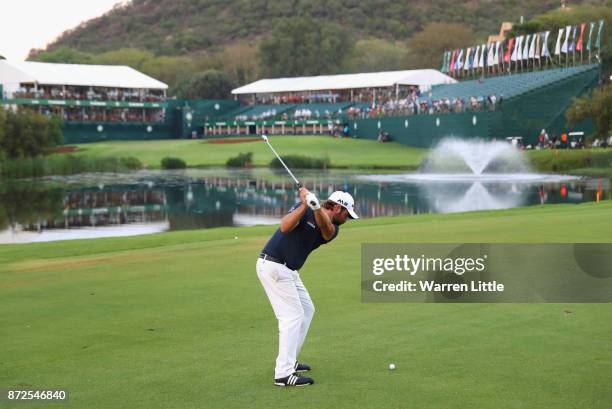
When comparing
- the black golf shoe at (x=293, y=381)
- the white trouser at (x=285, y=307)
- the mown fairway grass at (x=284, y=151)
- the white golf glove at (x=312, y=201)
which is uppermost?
the white golf glove at (x=312, y=201)

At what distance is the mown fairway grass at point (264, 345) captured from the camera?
30.1 feet

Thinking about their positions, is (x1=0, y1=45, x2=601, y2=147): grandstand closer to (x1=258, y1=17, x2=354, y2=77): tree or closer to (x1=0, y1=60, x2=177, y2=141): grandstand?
(x1=0, y1=60, x2=177, y2=141): grandstand

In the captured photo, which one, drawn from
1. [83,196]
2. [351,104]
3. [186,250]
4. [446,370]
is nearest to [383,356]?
[446,370]

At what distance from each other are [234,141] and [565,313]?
8716cm

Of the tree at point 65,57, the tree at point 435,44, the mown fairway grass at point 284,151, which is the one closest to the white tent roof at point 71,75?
the mown fairway grass at point 284,151

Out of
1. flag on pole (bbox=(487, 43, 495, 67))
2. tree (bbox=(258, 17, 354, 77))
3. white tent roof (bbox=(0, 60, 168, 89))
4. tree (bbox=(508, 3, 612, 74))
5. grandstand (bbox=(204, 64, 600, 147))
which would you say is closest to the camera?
grandstand (bbox=(204, 64, 600, 147))

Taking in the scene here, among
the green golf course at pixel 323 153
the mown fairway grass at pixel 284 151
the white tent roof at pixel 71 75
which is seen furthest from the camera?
the white tent roof at pixel 71 75

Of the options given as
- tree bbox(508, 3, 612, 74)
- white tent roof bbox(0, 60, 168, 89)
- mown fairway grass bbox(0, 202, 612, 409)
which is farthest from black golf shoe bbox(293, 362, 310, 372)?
white tent roof bbox(0, 60, 168, 89)

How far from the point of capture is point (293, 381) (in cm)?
952

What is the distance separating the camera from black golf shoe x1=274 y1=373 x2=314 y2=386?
9.52 meters

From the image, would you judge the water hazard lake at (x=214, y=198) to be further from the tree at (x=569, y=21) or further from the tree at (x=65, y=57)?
the tree at (x=65, y=57)

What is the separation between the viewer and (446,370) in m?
9.88
